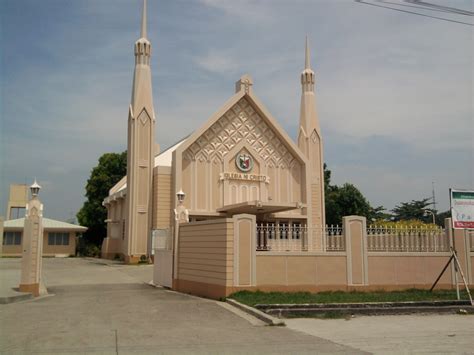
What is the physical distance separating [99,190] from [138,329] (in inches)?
1728

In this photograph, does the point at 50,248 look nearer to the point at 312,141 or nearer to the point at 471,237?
the point at 312,141

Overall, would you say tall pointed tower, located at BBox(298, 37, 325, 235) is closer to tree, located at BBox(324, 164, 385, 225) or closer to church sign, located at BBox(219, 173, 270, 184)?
church sign, located at BBox(219, 173, 270, 184)

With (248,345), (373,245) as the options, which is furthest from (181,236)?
(248,345)

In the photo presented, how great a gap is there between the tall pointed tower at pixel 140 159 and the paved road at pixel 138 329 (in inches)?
648

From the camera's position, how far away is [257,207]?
2820 cm

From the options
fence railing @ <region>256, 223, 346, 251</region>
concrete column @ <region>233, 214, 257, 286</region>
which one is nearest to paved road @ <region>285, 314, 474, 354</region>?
concrete column @ <region>233, 214, 257, 286</region>

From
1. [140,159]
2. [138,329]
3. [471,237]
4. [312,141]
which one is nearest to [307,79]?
[312,141]

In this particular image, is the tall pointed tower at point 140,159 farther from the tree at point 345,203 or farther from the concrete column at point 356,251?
the tree at point 345,203

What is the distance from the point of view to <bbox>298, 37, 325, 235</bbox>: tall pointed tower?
118ft

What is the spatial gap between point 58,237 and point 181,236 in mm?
32899

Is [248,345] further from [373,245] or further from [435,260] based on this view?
[435,260]

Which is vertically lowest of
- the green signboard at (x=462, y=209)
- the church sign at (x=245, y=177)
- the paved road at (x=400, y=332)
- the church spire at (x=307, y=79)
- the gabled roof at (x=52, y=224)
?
the paved road at (x=400, y=332)

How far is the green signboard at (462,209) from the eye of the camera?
14461mm

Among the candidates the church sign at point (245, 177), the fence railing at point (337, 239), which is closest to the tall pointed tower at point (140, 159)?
the church sign at point (245, 177)
